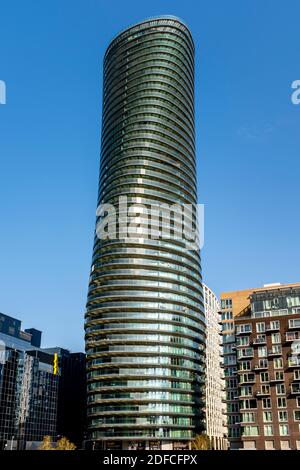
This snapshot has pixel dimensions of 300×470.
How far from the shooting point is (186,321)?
6156 inches

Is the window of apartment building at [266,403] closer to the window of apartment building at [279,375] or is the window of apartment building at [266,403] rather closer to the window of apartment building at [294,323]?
the window of apartment building at [279,375]

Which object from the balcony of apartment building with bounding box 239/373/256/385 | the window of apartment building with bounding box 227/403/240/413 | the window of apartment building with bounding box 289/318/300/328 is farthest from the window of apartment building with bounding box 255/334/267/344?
the window of apartment building with bounding box 227/403/240/413

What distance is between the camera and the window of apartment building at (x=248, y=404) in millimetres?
A: 119331

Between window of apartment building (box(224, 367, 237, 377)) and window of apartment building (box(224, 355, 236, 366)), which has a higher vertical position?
window of apartment building (box(224, 355, 236, 366))

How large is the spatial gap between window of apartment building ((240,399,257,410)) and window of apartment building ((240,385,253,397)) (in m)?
1.35

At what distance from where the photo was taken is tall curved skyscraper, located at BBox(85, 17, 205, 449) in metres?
143

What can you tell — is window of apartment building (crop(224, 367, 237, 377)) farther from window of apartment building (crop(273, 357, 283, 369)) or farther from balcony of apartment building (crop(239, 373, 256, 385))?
window of apartment building (crop(273, 357, 283, 369))

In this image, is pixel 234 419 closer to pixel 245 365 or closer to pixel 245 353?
pixel 245 365

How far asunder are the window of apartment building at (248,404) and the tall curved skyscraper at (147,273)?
1089 inches

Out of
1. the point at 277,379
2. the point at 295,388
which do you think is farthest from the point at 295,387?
the point at 277,379

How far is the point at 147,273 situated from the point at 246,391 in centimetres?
4742

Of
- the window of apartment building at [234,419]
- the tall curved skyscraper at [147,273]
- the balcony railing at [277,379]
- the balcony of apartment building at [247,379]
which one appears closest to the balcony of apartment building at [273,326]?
the balcony railing at [277,379]

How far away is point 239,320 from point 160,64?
9660cm
